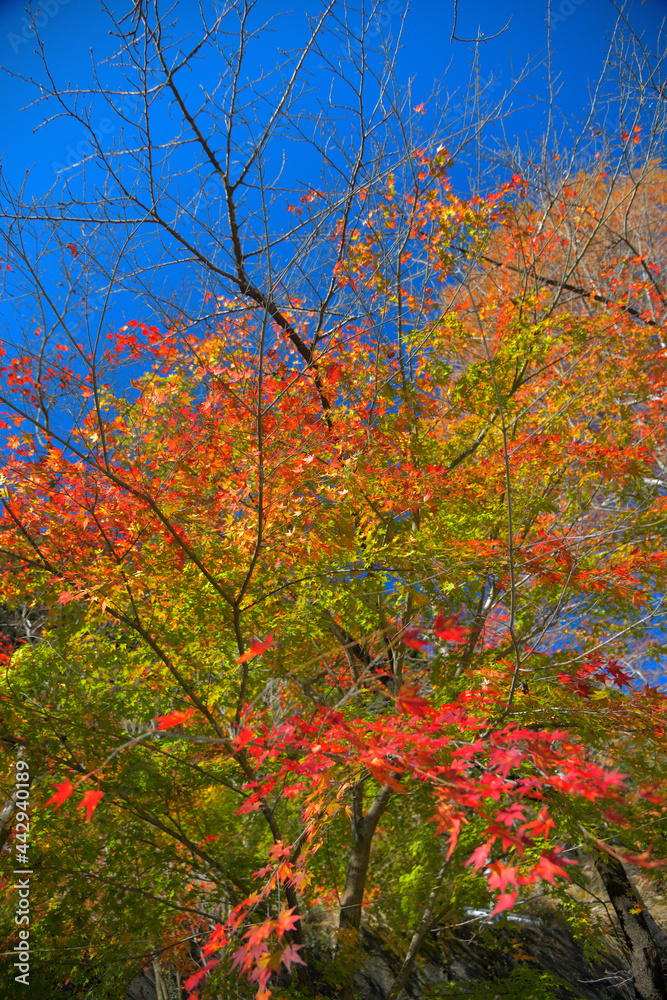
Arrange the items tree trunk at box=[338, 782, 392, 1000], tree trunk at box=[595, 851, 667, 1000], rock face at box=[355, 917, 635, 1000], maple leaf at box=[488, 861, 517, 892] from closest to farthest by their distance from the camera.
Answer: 1. maple leaf at box=[488, 861, 517, 892]
2. tree trunk at box=[338, 782, 392, 1000]
3. tree trunk at box=[595, 851, 667, 1000]
4. rock face at box=[355, 917, 635, 1000]

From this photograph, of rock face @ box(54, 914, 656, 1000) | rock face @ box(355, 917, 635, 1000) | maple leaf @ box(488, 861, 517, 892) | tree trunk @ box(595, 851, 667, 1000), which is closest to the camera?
maple leaf @ box(488, 861, 517, 892)

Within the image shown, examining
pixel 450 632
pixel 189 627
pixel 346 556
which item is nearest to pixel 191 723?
pixel 189 627

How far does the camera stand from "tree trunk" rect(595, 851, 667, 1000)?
7238 mm

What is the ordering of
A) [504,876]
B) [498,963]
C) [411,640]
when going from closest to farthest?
1. [504,876]
2. [411,640]
3. [498,963]

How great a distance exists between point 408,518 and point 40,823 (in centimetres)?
419

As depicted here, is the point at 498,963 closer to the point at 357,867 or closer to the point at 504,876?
the point at 357,867

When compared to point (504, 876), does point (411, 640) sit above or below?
above

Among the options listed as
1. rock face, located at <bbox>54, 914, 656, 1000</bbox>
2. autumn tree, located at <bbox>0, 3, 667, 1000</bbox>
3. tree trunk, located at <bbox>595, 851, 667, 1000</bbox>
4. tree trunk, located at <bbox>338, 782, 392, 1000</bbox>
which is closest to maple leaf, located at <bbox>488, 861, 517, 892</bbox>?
autumn tree, located at <bbox>0, 3, 667, 1000</bbox>

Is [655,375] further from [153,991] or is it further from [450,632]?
[153,991]

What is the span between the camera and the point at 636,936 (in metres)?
7.44

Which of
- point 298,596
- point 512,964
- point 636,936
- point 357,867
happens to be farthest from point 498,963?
A: point 298,596

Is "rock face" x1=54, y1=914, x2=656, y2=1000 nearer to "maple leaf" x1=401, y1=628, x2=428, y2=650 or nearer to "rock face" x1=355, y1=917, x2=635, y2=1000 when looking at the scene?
"rock face" x1=355, y1=917, x2=635, y2=1000

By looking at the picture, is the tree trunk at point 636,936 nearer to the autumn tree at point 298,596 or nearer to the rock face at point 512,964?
the rock face at point 512,964

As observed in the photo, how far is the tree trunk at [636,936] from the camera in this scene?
23.7 feet
